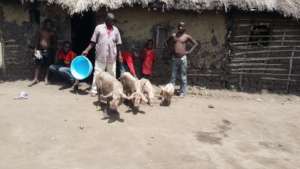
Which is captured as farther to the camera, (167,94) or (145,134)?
(167,94)

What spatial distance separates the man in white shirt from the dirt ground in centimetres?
84

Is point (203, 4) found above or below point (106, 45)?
above

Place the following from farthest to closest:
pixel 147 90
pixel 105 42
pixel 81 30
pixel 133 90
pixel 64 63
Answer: pixel 81 30
pixel 64 63
pixel 105 42
pixel 147 90
pixel 133 90

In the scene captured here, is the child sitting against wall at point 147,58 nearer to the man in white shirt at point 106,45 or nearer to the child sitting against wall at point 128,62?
the child sitting against wall at point 128,62

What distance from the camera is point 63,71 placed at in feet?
39.4

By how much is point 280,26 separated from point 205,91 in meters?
2.66

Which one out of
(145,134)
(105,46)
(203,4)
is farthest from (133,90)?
(203,4)

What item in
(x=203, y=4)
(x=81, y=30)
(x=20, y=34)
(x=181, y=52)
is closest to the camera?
(x=181, y=52)

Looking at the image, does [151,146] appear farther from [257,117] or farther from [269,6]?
[269,6]

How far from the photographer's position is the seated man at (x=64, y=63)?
12000 millimetres

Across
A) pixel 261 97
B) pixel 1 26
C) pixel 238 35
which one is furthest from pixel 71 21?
pixel 261 97

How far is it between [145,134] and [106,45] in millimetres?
2653

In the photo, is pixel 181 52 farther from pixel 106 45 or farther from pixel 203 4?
pixel 106 45

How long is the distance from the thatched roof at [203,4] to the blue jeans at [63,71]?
143 centimetres
